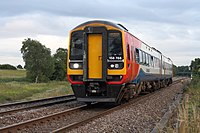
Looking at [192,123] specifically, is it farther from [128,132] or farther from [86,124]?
[86,124]

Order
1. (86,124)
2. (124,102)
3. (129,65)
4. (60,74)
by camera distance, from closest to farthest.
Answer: (86,124), (129,65), (124,102), (60,74)

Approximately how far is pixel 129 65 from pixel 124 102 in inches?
105

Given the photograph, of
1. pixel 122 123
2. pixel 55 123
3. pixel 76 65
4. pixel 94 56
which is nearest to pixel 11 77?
pixel 76 65

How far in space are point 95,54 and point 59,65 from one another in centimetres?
5221

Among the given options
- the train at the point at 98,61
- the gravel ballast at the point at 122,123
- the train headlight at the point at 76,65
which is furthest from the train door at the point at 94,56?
the gravel ballast at the point at 122,123

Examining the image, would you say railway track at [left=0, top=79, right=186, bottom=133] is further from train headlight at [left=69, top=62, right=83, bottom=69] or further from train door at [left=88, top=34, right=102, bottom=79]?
train headlight at [left=69, top=62, right=83, bottom=69]

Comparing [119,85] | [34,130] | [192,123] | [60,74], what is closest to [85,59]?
[119,85]

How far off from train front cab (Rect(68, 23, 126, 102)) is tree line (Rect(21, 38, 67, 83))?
46.2 metres

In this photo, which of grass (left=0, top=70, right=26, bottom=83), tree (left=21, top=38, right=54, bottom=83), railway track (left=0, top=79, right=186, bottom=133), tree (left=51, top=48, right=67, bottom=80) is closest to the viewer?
railway track (left=0, top=79, right=186, bottom=133)

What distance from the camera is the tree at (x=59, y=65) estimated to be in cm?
6406

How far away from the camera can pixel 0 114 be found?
1059 centimetres

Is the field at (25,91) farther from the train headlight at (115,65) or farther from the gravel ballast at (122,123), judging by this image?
the gravel ballast at (122,123)

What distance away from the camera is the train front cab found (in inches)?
493

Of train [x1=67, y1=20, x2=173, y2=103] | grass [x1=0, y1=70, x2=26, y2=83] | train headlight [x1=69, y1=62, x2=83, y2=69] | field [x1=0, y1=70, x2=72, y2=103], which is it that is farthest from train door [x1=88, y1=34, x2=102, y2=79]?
grass [x1=0, y1=70, x2=26, y2=83]
